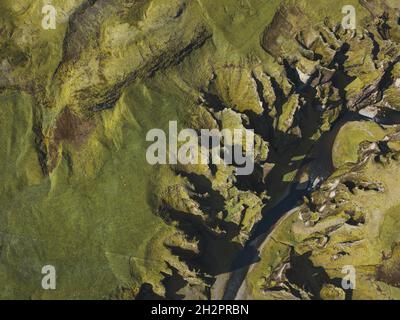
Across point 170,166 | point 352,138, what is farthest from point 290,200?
point 170,166

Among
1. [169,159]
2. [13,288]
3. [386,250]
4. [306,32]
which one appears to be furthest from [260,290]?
[306,32]

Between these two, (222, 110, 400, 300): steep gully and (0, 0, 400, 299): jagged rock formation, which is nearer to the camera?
(0, 0, 400, 299): jagged rock formation

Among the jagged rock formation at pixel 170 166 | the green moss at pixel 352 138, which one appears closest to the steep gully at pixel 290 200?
the green moss at pixel 352 138

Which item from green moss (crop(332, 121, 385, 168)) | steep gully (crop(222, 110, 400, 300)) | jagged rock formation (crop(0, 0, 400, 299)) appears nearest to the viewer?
jagged rock formation (crop(0, 0, 400, 299))

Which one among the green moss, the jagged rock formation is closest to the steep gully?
the green moss

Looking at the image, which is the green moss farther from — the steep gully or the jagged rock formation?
the jagged rock formation

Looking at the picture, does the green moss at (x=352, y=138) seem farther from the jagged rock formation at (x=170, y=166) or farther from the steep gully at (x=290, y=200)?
the jagged rock formation at (x=170, y=166)

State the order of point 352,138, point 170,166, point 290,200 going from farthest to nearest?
point 352,138 → point 290,200 → point 170,166

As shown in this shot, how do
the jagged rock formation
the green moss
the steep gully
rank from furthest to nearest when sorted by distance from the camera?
the green moss < the steep gully < the jagged rock formation

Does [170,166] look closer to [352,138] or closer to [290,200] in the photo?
[290,200]

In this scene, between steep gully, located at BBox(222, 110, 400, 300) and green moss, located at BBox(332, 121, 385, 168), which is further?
green moss, located at BBox(332, 121, 385, 168)
